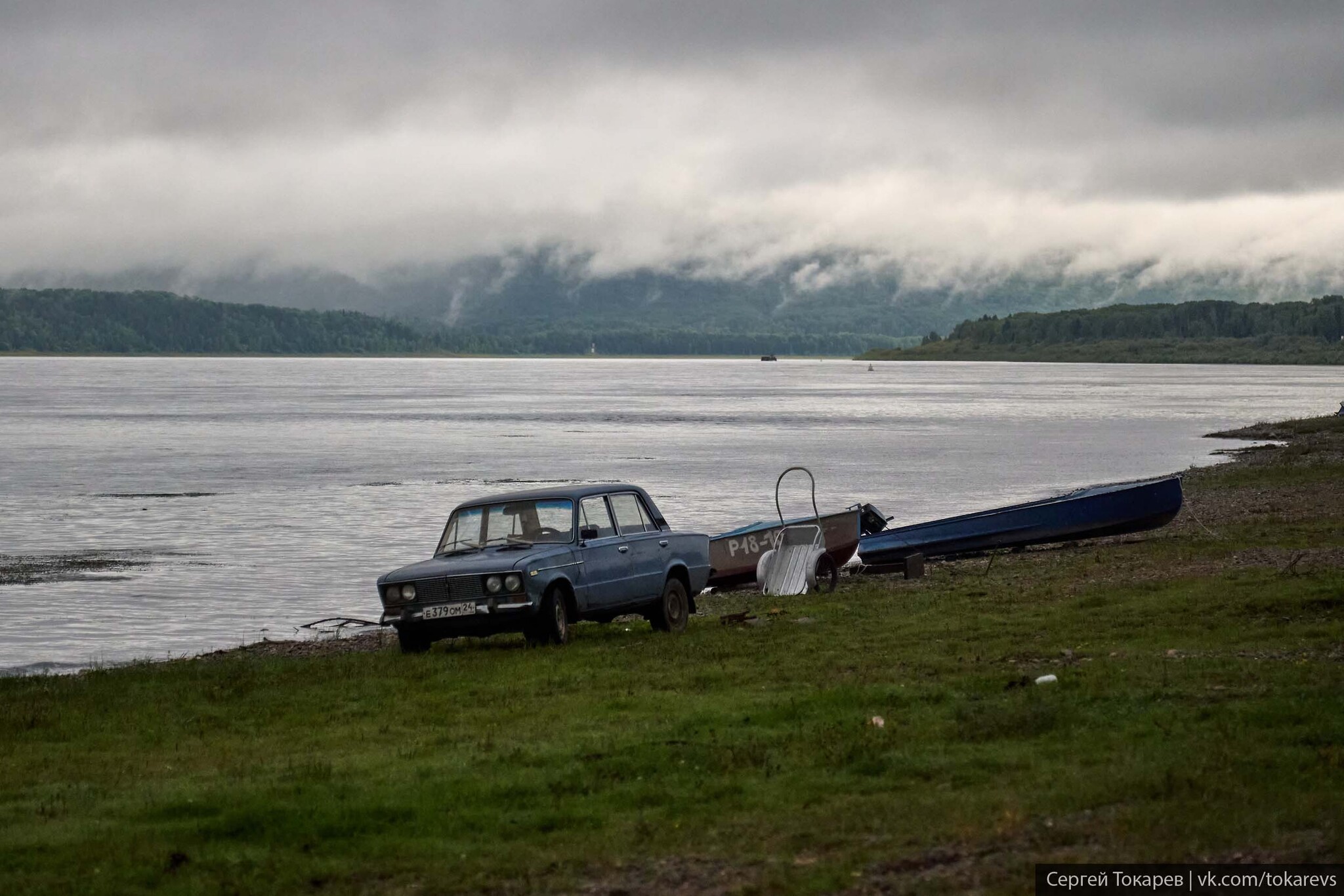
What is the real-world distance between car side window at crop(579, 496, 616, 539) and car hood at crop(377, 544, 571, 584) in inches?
27.3

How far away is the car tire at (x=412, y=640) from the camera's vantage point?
2054 centimetres

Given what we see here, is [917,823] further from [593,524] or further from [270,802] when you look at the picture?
[593,524]

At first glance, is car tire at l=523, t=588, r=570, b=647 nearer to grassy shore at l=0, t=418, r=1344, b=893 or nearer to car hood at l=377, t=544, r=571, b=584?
grassy shore at l=0, t=418, r=1344, b=893

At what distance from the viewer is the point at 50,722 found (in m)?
16.3

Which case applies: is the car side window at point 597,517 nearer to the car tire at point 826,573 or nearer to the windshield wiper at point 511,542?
the windshield wiper at point 511,542

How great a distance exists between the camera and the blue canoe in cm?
3550

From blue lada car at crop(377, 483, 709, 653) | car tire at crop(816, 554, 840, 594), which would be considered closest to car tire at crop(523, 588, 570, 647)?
blue lada car at crop(377, 483, 709, 653)

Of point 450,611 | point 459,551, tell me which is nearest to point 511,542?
point 459,551

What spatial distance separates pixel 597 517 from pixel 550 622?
1936 mm

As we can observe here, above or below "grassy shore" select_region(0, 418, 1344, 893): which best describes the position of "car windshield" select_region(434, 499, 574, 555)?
above

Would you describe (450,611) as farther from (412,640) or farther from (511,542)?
(511,542)

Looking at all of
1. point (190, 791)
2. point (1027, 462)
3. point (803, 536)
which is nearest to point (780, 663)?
point (190, 791)

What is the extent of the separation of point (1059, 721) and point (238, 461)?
71.8 meters

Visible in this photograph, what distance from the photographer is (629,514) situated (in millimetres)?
22156
